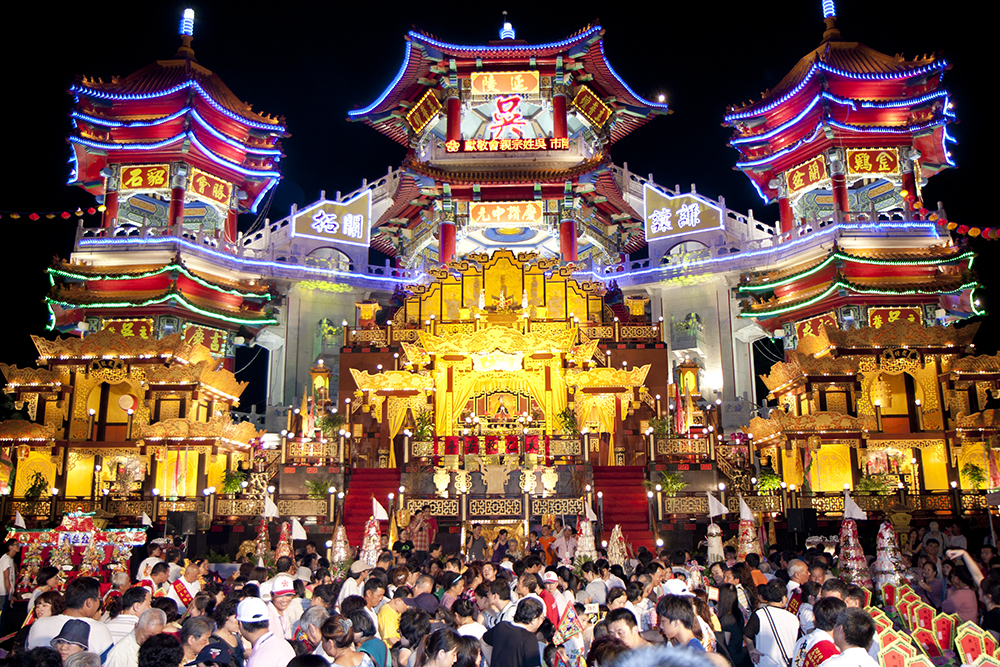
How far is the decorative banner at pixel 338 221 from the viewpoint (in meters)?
36.9

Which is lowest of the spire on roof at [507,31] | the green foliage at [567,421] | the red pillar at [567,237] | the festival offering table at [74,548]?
the festival offering table at [74,548]

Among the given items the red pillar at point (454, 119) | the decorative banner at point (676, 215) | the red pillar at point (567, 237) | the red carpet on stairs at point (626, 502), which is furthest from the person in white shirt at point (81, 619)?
the decorative banner at point (676, 215)

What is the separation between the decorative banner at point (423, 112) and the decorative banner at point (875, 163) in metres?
17.1

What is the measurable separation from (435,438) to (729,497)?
8467mm

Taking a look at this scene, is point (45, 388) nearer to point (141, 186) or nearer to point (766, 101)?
point (141, 186)

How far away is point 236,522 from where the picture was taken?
74.0 ft

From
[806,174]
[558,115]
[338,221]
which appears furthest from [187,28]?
[806,174]

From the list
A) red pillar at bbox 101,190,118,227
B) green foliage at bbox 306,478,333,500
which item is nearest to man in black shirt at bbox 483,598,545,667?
green foliage at bbox 306,478,333,500

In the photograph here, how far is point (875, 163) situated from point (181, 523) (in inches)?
1031

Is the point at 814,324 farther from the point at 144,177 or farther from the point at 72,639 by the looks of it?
the point at 72,639

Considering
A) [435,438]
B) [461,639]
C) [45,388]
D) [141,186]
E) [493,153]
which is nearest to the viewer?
[461,639]

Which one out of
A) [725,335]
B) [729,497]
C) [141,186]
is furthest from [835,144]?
[141,186]

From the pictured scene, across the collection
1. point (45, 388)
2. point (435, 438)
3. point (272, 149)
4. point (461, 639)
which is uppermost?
point (272, 149)

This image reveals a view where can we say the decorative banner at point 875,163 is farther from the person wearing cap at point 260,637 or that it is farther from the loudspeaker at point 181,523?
the person wearing cap at point 260,637
